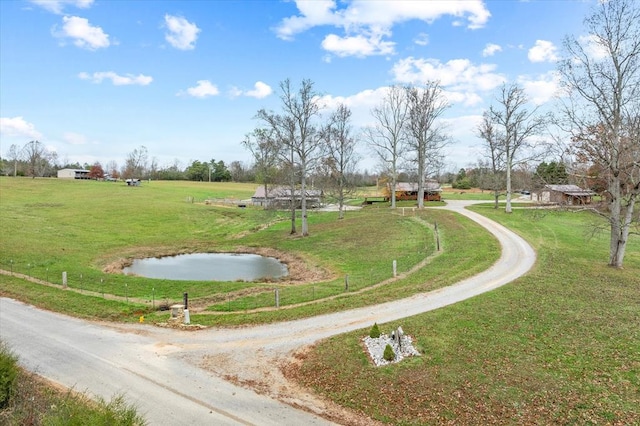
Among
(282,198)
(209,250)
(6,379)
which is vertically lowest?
(209,250)

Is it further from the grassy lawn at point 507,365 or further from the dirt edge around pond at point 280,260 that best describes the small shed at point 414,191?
the grassy lawn at point 507,365

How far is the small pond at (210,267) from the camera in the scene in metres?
30.9

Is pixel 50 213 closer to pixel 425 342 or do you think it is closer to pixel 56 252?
pixel 56 252

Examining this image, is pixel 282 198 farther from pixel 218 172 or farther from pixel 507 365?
pixel 218 172

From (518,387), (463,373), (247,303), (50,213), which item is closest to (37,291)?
(247,303)

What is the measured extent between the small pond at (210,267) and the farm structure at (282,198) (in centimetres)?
1811

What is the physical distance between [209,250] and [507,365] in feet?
107

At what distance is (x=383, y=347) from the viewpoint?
14898 mm

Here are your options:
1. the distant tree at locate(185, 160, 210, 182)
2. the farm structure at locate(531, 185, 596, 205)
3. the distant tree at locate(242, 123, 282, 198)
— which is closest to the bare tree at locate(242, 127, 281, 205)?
the distant tree at locate(242, 123, 282, 198)

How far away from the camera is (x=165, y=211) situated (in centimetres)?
5881

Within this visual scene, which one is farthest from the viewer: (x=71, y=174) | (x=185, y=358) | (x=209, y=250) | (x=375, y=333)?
(x=71, y=174)

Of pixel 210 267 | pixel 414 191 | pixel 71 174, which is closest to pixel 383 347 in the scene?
pixel 210 267

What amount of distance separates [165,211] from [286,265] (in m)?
31.0

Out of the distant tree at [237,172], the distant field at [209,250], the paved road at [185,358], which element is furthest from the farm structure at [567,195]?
the distant tree at [237,172]
